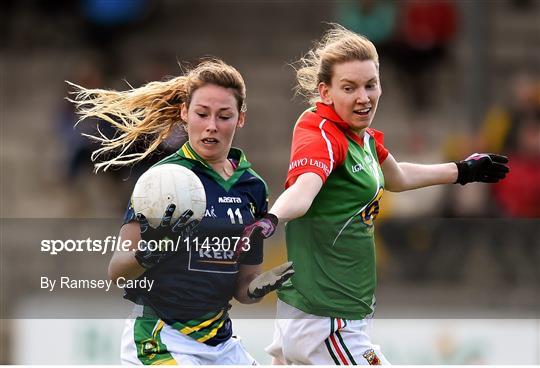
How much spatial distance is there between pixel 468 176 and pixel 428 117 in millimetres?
8993

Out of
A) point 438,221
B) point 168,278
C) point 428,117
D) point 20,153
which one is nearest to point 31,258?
point 438,221

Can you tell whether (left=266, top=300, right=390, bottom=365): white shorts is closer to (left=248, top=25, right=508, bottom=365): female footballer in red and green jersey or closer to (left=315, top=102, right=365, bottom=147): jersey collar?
(left=248, top=25, right=508, bottom=365): female footballer in red and green jersey

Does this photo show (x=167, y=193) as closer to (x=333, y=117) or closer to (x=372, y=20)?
(x=333, y=117)

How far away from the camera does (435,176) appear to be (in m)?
5.23

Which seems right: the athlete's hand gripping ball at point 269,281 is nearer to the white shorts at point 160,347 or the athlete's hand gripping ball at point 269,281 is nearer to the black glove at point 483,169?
the white shorts at point 160,347

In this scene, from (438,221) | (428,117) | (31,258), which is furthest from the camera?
(428,117)

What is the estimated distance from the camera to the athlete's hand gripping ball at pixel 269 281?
446cm

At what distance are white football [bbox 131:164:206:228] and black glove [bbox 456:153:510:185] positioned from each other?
44.8 inches

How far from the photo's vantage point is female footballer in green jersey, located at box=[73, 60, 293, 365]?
4609 mm

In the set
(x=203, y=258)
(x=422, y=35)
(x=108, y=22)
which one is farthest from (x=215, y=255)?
(x=108, y=22)

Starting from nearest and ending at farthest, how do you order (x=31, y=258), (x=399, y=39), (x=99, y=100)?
1. (x=99, y=100)
2. (x=31, y=258)
3. (x=399, y=39)

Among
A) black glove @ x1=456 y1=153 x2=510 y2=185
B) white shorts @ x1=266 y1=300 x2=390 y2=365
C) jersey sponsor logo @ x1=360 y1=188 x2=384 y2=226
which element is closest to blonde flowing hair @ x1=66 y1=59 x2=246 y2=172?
jersey sponsor logo @ x1=360 y1=188 x2=384 y2=226

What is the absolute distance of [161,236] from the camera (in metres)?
4.51

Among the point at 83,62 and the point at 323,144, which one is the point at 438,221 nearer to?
the point at 323,144
